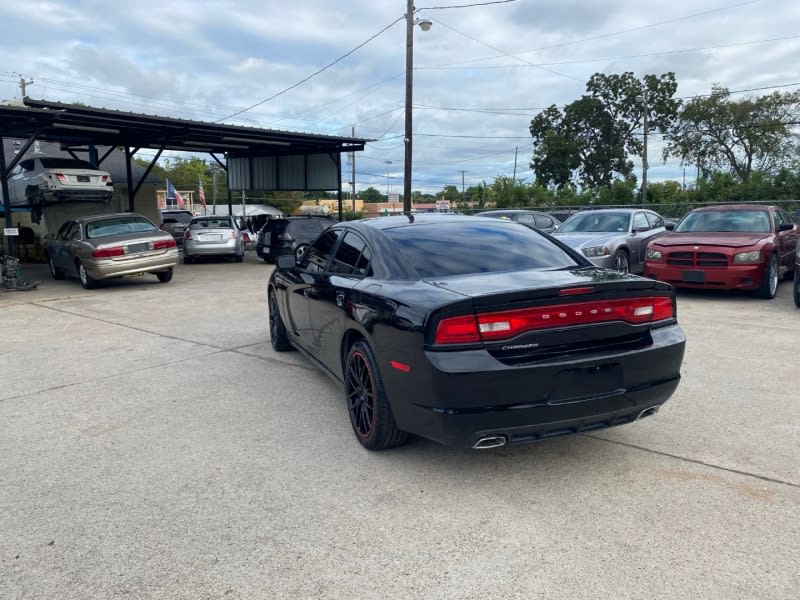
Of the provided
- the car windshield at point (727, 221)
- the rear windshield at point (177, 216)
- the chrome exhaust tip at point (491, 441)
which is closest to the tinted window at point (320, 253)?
the chrome exhaust tip at point (491, 441)

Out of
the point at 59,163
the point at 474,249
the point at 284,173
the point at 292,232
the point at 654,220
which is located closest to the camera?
the point at 474,249

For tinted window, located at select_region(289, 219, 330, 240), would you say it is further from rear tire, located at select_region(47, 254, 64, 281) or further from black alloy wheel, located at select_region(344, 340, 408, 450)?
black alloy wheel, located at select_region(344, 340, 408, 450)

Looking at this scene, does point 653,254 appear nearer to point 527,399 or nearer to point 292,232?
point 527,399

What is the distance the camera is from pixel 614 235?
11.3m

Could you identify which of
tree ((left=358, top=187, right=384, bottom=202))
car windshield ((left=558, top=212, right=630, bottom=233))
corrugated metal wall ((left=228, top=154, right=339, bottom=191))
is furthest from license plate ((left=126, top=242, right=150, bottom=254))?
tree ((left=358, top=187, right=384, bottom=202))

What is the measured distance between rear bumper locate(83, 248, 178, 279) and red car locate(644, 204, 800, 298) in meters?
9.49

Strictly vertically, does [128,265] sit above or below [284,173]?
below

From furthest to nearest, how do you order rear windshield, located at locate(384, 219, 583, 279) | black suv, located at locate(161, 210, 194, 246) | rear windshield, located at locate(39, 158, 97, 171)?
black suv, located at locate(161, 210, 194, 246) → rear windshield, located at locate(39, 158, 97, 171) → rear windshield, located at locate(384, 219, 583, 279)

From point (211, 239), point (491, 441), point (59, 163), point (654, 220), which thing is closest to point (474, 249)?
point (491, 441)

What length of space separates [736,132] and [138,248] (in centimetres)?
4672

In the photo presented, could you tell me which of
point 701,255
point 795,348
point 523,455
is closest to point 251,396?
point 523,455

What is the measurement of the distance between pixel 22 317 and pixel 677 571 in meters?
10.1

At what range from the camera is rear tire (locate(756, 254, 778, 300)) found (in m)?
9.64

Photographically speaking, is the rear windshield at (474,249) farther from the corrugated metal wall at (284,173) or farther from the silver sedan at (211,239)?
the corrugated metal wall at (284,173)
